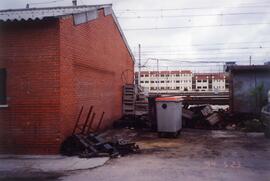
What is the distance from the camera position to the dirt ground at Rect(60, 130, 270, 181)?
8680 millimetres

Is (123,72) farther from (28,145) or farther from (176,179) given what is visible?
(176,179)

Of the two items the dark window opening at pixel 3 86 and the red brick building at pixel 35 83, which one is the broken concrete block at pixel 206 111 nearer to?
the red brick building at pixel 35 83

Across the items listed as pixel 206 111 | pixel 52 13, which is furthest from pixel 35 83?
pixel 206 111

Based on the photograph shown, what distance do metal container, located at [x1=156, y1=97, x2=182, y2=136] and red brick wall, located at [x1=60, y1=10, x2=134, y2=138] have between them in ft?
7.82

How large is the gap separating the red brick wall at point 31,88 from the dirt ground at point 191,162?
91.7 inches

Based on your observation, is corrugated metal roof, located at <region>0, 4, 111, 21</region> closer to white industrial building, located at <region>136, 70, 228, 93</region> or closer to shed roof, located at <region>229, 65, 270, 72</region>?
shed roof, located at <region>229, 65, 270, 72</region>

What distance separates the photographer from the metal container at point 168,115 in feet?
50.3

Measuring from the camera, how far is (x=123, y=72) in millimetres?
21203

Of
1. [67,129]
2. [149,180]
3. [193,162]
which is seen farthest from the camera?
[67,129]

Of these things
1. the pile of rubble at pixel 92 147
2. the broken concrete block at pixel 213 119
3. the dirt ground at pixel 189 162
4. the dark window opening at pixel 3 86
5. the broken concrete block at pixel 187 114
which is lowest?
the dirt ground at pixel 189 162

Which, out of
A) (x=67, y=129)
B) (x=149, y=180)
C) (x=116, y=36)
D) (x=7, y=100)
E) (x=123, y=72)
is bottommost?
(x=149, y=180)

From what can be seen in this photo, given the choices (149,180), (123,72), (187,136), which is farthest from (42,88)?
(123,72)

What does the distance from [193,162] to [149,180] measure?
7.33ft

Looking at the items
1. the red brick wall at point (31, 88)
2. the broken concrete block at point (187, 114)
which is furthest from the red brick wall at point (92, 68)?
the broken concrete block at point (187, 114)
